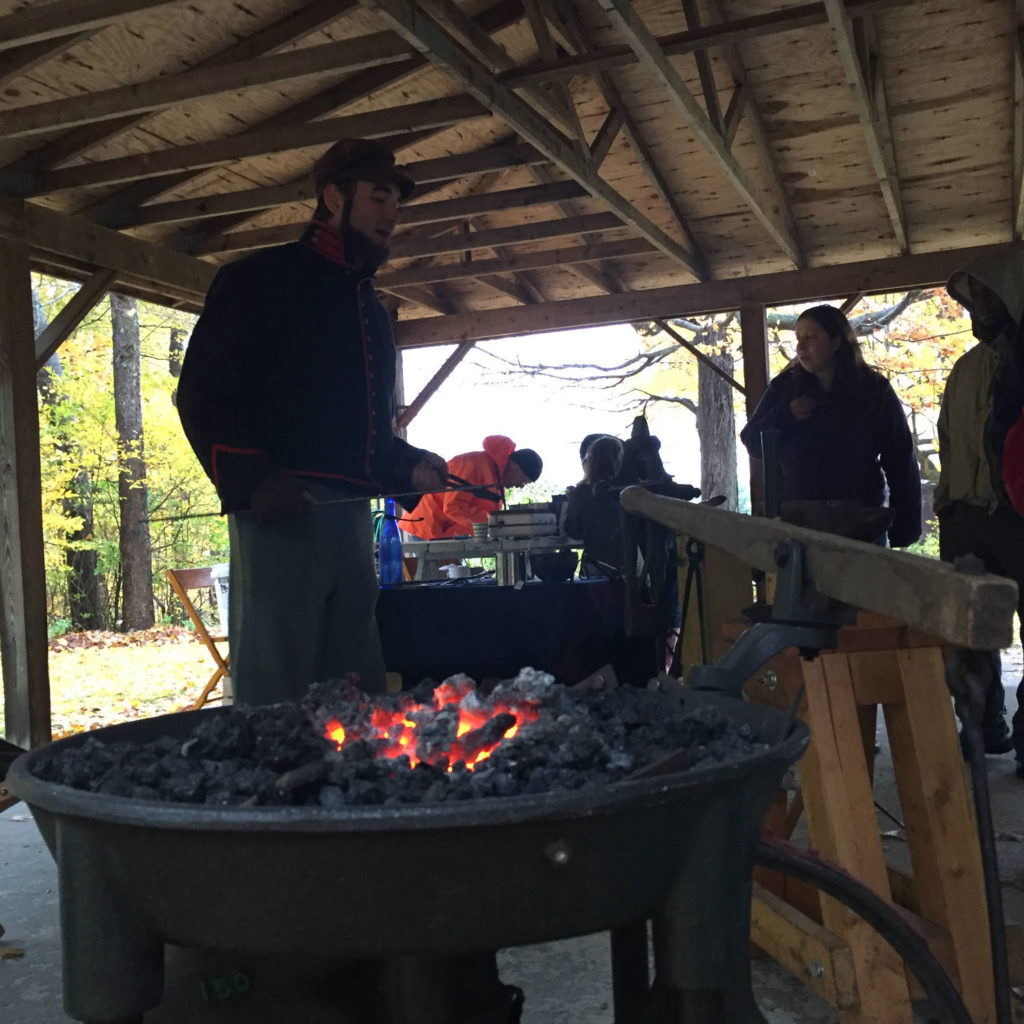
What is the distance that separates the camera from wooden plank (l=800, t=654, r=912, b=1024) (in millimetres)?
2008

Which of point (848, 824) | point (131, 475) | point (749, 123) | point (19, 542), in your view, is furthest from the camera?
point (131, 475)

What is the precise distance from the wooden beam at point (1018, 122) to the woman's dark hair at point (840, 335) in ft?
6.33

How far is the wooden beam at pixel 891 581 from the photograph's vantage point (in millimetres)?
894

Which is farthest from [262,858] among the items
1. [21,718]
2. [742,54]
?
[742,54]

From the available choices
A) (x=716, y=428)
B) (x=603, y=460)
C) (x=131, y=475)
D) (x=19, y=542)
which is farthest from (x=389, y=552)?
(x=716, y=428)

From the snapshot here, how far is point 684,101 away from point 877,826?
303 cm

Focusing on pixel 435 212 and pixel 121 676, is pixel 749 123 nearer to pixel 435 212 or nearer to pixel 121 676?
pixel 435 212

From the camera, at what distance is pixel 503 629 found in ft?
12.3

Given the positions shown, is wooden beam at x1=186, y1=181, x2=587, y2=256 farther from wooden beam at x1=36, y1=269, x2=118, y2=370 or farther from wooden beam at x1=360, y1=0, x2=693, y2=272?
wooden beam at x1=36, y1=269, x2=118, y2=370

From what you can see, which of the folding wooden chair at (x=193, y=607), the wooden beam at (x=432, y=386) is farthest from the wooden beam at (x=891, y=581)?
the wooden beam at (x=432, y=386)

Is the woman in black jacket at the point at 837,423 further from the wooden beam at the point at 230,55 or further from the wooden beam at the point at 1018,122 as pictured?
the wooden beam at the point at 230,55

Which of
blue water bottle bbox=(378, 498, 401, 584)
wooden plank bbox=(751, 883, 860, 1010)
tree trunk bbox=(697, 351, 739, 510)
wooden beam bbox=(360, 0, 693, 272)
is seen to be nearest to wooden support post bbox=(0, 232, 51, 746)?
blue water bottle bbox=(378, 498, 401, 584)

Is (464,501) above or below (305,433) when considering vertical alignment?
below

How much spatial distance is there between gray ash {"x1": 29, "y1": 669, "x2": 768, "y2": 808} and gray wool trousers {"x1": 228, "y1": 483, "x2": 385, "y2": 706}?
55 centimetres
